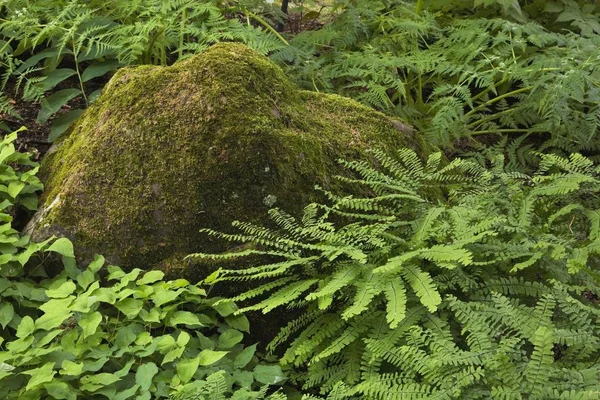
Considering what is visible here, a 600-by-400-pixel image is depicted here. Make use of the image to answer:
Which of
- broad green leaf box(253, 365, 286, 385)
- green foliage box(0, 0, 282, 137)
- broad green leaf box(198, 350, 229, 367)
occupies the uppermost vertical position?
green foliage box(0, 0, 282, 137)

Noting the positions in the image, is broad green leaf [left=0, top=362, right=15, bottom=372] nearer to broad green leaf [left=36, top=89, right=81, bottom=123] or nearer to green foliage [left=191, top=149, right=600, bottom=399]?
green foliage [left=191, top=149, right=600, bottom=399]

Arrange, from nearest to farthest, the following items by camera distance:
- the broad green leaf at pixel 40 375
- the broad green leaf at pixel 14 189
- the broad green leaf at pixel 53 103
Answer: the broad green leaf at pixel 40 375
the broad green leaf at pixel 14 189
the broad green leaf at pixel 53 103

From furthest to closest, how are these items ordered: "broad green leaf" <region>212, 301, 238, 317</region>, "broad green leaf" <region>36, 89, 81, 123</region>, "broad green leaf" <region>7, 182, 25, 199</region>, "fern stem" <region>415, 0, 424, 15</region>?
"fern stem" <region>415, 0, 424, 15</region> → "broad green leaf" <region>36, 89, 81, 123</region> → "broad green leaf" <region>7, 182, 25, 199</region> → "broad green leaf" <region>212, 301, 238, 317</region>

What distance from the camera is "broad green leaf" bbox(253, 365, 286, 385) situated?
2.39 m

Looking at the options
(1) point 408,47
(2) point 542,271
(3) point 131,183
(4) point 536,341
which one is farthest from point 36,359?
(1) point 408,47

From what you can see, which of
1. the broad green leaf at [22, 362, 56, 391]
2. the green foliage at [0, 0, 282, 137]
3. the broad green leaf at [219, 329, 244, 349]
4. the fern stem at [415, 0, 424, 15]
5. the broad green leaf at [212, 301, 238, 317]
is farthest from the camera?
the fern stem at [415, 0, 424, 15]

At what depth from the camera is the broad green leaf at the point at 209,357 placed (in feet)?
7.37

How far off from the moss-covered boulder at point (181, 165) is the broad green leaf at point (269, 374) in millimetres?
735

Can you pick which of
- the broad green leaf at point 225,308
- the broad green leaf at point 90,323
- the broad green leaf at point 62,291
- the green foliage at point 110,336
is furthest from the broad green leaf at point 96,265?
the broad green leaf at point 225,308

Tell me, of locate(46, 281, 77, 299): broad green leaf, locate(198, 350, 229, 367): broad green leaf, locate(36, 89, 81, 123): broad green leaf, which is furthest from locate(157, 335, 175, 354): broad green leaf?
locate(36, 89, 81, 123): broad green leaf

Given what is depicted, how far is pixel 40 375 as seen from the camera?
2.04 meters

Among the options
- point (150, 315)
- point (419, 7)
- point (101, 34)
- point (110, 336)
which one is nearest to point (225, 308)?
point (150, 315)

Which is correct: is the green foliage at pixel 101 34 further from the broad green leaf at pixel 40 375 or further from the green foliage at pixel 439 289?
the broad green leaf at pixel 40 375

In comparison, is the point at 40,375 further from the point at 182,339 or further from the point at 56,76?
the point at 56,76
